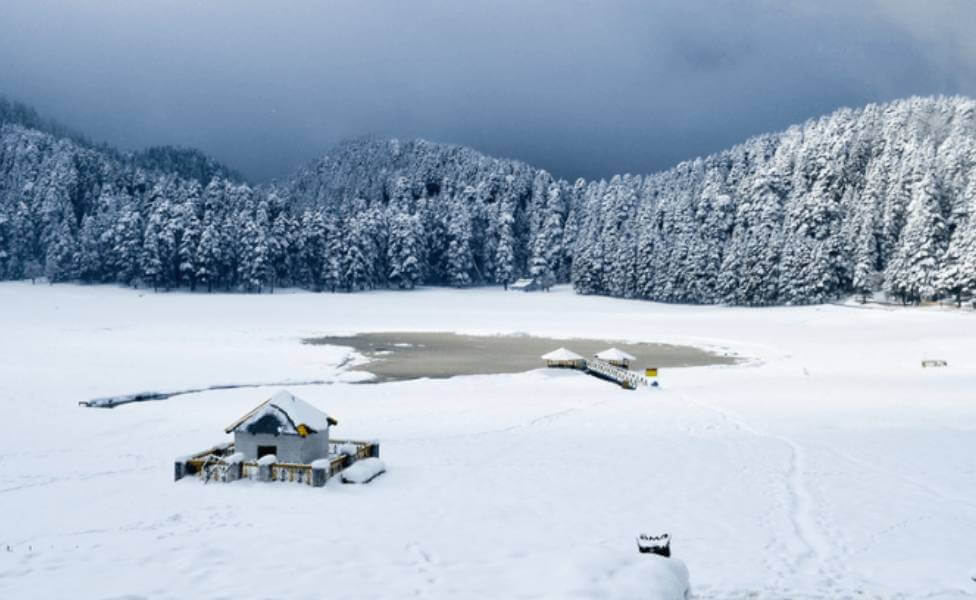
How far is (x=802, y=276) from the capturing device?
84125mm

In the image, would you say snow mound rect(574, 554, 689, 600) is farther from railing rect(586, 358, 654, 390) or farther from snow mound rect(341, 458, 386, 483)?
railing rect(586, 358, 654, 390)

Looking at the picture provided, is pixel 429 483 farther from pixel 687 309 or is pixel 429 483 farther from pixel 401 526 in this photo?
pixel 687 309

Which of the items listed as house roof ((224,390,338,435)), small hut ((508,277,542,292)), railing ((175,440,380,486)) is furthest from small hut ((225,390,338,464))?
small hut ((508,277,542,292))

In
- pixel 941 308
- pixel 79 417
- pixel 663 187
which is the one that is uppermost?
pixel 663 187

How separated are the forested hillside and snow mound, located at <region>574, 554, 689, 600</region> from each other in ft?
244

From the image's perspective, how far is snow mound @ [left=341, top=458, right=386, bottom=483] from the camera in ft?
56.0

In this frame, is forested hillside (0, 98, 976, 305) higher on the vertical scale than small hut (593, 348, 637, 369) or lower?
higher

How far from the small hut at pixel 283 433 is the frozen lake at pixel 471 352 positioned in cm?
2003

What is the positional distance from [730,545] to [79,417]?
2491 cm

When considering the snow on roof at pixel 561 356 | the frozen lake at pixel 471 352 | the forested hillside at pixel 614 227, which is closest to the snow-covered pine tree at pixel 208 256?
the forested hillside at pixel 614 227

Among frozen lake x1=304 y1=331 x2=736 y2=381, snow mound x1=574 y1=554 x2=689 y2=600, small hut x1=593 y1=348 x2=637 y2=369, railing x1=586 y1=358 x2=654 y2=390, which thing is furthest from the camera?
frozen lake x1=304 y1=331 x2=736 y2=381

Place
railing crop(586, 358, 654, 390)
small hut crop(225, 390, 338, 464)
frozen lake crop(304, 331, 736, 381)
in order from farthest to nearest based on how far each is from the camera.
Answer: frozen lake crop(304, 331, 736, 381) → railing crop(586, 358, 654, 390) → small hut crop(225, 390, 338, 464)

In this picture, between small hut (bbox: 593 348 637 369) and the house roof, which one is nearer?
the house roof

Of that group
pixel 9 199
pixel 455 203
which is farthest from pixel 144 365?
pixel 9 199
